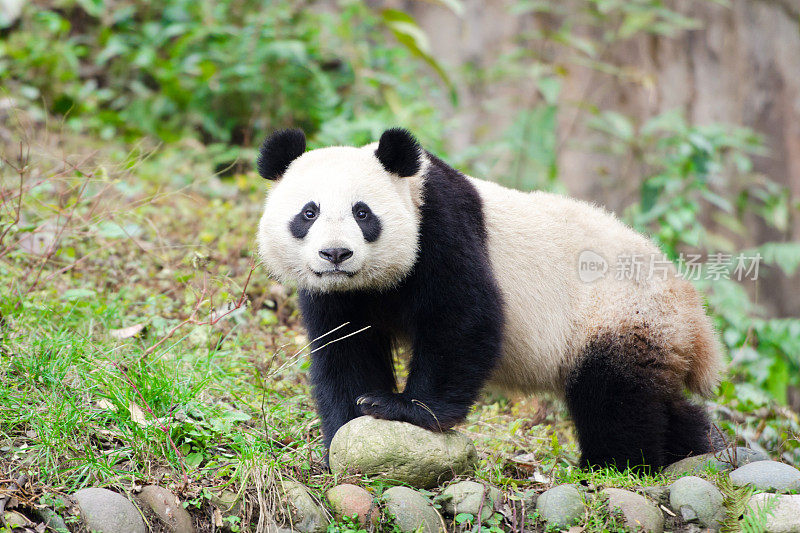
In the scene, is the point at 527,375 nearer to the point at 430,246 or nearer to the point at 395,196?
the point at 430,246

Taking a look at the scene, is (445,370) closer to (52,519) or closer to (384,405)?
(384,405)

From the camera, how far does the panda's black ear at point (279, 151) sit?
4.44m

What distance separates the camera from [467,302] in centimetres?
427

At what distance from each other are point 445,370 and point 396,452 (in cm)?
55

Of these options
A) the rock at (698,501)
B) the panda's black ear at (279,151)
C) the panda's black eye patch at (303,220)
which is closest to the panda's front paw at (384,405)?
the panda's black eye patch at (303,220)

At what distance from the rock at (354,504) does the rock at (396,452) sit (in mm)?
176

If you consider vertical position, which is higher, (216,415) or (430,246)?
(430,246)

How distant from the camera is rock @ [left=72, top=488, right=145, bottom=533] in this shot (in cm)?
341

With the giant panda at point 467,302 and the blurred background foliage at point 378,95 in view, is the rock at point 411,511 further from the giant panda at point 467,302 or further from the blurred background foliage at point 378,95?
the blurred background foliage at point 378,95

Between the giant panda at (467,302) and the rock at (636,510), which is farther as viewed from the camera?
the giant panda at (467,302)

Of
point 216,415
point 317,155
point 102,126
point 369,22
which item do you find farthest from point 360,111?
point 216,415

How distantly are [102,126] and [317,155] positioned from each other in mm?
5803

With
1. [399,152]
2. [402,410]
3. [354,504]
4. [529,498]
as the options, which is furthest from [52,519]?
[399,152]

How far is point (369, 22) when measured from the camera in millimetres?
9555
